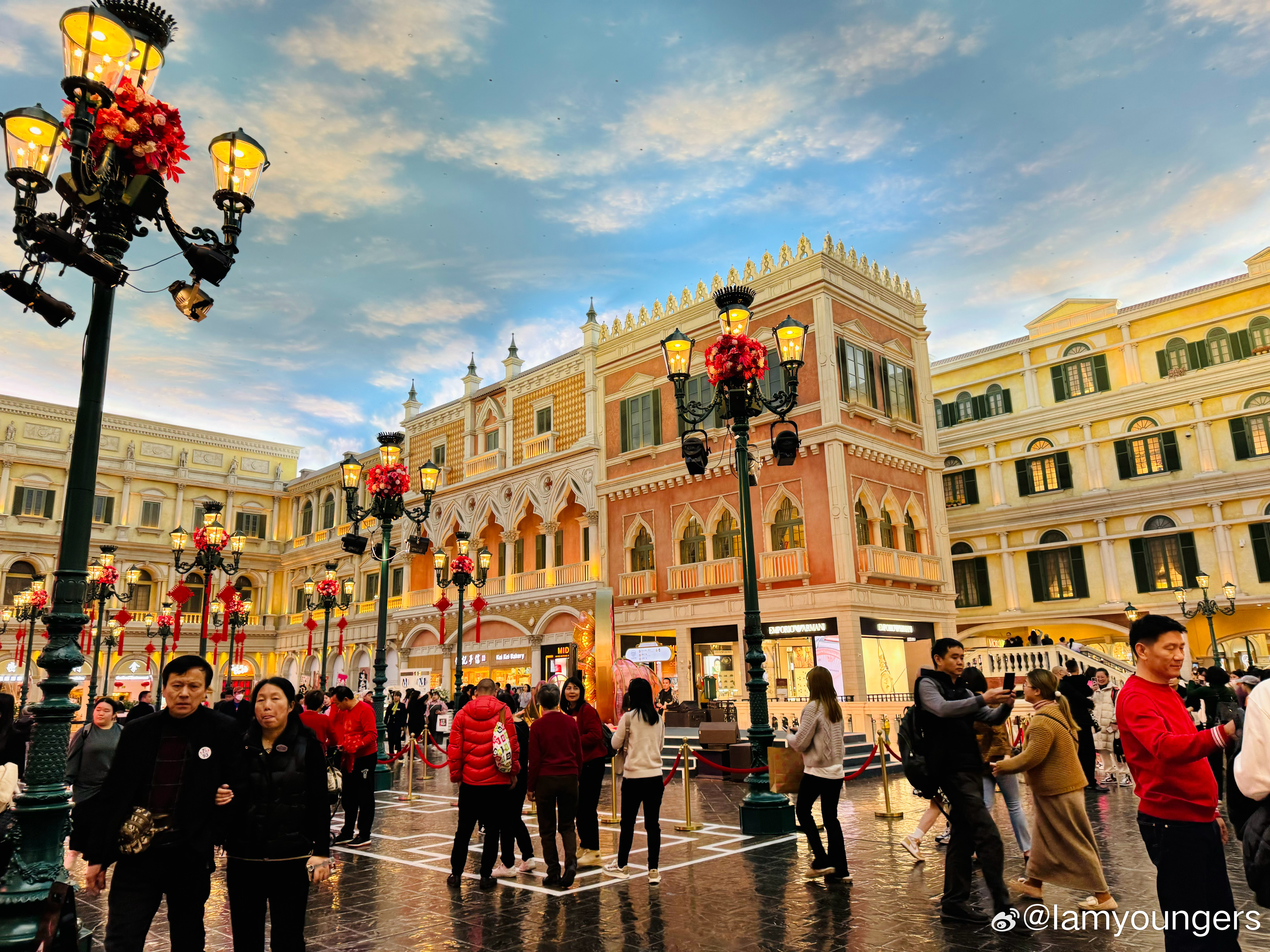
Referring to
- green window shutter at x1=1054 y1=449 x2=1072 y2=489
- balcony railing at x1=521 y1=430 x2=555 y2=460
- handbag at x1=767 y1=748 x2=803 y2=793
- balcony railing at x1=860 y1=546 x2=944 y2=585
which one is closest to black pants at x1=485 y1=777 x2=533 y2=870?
handbag at x1=767 y1=748 x2=803 y2=793

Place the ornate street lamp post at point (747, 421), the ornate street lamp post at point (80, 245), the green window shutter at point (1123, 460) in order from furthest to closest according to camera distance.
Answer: the green window shutter at point (1123, 460), the ornate street lamp post at point (747, 421), the ornate street lamp post at point (80, 245)

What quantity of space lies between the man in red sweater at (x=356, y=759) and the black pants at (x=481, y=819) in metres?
2.30

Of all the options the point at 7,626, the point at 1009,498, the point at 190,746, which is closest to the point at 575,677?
the point at 190,746

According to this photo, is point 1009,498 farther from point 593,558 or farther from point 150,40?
point 150,40

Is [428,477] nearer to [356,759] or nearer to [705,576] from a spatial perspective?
[356,759]

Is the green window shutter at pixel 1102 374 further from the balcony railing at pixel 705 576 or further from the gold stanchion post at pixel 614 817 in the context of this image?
→ the gold stanchion post at pixel 614 817

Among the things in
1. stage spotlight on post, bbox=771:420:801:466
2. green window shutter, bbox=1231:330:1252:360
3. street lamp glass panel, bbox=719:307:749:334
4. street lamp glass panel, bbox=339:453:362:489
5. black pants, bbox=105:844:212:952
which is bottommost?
black pants, bbox=105:844:212:952

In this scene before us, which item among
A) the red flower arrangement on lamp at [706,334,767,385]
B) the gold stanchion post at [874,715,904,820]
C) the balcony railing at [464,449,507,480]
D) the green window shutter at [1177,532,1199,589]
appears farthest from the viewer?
the balcony railing at [464,449,507,480]

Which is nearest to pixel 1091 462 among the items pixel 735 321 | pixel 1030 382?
pixel 1030 382

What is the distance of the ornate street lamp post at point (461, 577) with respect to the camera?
21453 millimetres

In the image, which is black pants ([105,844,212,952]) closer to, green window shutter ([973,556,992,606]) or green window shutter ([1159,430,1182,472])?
green window shutter ([1159,430,1182,472])

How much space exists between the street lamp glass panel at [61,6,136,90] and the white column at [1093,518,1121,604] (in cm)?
3196

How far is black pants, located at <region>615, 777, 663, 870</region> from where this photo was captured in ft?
24.4

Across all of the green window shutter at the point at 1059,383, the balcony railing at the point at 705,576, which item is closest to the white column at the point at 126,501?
the balcony railing at the point at 705,576
